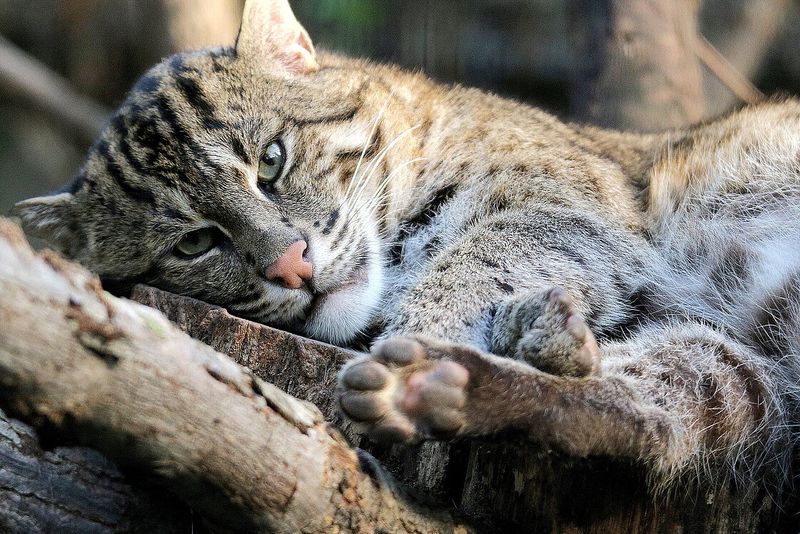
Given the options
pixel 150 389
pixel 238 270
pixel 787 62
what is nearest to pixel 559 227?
pixel 238 270

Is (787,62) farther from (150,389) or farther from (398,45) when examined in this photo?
(150,389)

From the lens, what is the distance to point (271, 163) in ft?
12.0

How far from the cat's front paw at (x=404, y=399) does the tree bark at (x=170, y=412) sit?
0.37 feet

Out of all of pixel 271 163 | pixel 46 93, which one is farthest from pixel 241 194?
pixel 46 93

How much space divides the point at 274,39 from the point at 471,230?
1.34 metres

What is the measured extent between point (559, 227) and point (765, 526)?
1414 millimetres

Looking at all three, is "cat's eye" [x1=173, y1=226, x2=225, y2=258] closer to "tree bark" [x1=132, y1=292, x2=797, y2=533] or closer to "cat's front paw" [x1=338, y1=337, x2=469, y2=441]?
"tree bark" [x1=132, y1=292, x2=797, y2=533]

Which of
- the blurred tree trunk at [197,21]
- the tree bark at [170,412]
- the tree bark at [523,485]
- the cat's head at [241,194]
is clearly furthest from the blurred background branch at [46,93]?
the tree bark at [170,412]

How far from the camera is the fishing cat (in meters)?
3.14

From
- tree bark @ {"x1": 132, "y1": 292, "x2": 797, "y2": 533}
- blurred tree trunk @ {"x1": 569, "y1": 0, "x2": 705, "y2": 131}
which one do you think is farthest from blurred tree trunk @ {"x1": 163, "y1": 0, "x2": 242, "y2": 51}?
tree bark @ {"x1": 132, "y1": 292, "x2": 797, "y2": 533}

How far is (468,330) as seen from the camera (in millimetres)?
3260

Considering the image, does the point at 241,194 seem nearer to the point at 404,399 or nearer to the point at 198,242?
the point at 198,242

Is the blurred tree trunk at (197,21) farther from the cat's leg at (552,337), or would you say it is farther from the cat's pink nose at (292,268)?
the cat's leg at (552,337)

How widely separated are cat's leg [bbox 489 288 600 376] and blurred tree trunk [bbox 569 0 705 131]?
141 inches
